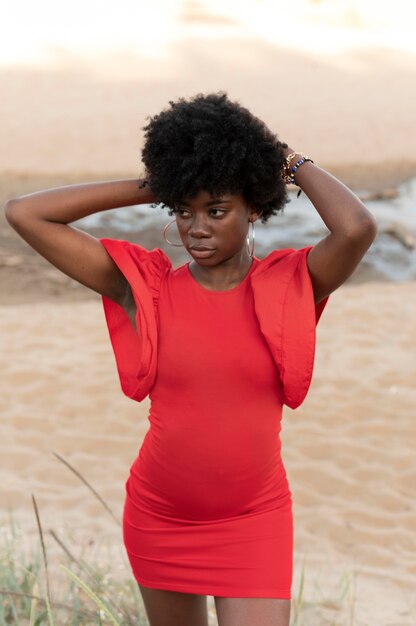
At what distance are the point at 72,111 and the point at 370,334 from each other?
10.8 meters

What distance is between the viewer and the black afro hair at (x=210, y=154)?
2510 mm

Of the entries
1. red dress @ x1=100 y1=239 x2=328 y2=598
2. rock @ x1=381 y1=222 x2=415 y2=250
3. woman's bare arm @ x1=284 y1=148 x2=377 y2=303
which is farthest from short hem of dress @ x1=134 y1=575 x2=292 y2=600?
rock @ x1=381 y1=222 x2=415 y2=250

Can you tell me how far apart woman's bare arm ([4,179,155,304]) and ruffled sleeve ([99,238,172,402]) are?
0.06 meters

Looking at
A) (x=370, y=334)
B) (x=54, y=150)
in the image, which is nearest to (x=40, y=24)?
(x=54, y=150)

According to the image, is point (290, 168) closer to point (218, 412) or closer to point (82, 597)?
point (218, 412)

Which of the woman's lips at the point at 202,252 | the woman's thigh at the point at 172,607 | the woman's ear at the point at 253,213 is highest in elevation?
the woman's ear at the point at 253,213

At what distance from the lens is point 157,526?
2705mm

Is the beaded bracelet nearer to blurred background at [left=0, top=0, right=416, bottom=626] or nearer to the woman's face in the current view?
the woman's face

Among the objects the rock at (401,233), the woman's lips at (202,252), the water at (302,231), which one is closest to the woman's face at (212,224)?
the woman's lips at (202,252)

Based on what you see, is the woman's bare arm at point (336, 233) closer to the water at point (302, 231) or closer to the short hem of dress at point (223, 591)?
the short hem of dress at point (223, 591)

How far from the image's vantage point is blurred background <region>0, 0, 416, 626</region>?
5555 millimetres

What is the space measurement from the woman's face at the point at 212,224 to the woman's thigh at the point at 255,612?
0.85 meters

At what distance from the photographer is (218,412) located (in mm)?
2607

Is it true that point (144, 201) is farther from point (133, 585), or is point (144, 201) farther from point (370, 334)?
point (370, 334)
